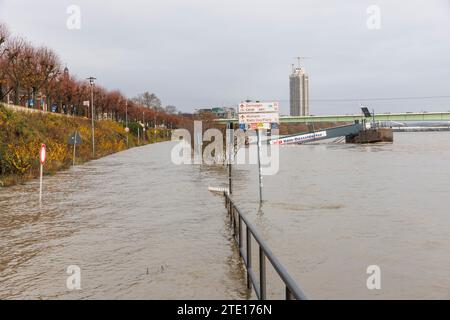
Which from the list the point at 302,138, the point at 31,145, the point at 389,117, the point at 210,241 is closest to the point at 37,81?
the point at 31,145

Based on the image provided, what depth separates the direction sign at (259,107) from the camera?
591 inches

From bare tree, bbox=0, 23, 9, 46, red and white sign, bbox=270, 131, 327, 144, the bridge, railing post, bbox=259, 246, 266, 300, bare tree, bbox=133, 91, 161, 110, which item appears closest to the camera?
railing post, bbox=259, 246, 266, 300

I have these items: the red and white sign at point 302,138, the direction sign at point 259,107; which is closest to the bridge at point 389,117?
the red and white sign at point 302,138

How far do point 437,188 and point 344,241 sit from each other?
1143 cm

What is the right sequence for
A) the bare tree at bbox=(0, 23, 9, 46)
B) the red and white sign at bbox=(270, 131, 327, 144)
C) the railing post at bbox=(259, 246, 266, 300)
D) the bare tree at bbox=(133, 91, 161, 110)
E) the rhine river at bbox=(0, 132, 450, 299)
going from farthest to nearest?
the bare tree at bbox=(133, 91, 161, 110) < the red and white sign at bbox=(270, 131, 327, 144) < the bare tree at bbox=(0, 23, 9, 46) < the rhine river at bbox=(0, 132, 450, 299) < the railing post at bbox=(259, 246, 266, 300)

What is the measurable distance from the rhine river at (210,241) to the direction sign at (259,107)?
10.4 feet

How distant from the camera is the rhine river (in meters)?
7.24

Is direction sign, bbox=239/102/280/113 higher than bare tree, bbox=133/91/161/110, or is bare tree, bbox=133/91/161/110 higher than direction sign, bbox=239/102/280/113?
bare tree, bbox=133/91/161/110

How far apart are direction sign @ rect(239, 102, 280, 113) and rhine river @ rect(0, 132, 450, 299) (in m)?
3.16

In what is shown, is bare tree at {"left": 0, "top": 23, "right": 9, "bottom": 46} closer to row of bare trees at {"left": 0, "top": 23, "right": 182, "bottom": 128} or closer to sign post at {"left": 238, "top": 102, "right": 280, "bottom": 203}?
row of bare trees at {"left": 0, "top": 23, "right": 182, "bottom": 128}

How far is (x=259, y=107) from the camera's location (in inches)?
593

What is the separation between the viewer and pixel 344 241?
407 inches

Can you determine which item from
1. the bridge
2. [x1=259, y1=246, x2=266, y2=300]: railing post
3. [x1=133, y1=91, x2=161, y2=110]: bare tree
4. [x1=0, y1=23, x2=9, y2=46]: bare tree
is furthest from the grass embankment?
[x1=133, y1=91, x2=161, y2=110]: bare tree
